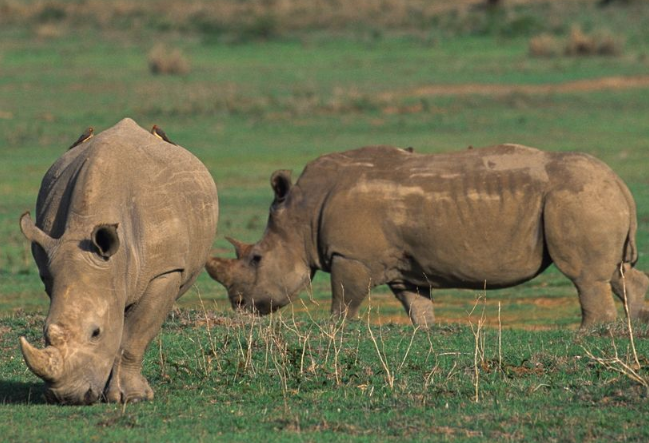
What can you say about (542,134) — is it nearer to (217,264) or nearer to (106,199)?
(217,264)

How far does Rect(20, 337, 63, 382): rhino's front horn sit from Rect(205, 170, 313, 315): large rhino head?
476cm

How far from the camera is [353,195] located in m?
11.2

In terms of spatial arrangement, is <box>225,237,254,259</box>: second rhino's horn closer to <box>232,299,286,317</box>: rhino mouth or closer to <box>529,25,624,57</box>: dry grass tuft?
<box>232,299,286,317</box>: rhino mouth

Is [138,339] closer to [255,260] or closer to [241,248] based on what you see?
[255,260]

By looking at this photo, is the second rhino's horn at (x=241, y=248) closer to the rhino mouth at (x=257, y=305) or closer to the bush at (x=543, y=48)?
the rhino mouth at (x=257, y=305)

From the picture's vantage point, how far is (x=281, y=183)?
11781 mm

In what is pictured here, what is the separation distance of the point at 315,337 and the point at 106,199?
245 centimetres

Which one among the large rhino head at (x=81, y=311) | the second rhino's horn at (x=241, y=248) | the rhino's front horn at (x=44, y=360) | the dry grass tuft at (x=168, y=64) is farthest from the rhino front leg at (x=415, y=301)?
the dry grass tuft at (x=168, y=64)

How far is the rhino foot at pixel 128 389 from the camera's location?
7711 millimetres

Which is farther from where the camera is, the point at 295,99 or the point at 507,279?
the point at 295,99

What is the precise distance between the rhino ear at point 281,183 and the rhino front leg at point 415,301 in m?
1.19

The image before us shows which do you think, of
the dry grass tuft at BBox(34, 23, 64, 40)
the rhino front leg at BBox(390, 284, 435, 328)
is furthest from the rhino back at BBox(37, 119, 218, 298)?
the dry grass tuft at BBox(34, 23, 64, 40)

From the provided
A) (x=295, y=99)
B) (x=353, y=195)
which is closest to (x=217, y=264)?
(x=353, y=195)

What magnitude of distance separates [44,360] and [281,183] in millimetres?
5188
